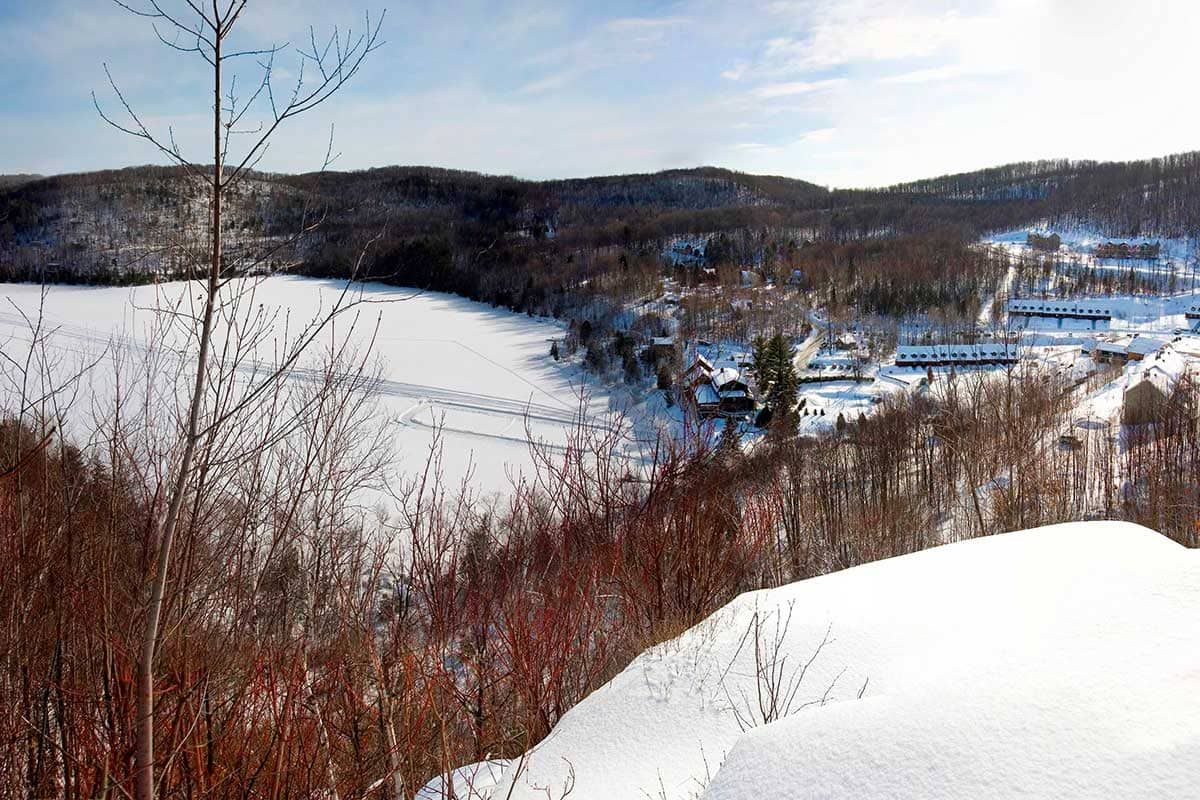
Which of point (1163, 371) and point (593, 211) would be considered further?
point (593, 211)

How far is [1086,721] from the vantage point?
2.68 m

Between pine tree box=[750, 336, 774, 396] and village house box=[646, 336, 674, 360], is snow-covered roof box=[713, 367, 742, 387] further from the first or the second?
village house box=[646, 336, 674, 360]

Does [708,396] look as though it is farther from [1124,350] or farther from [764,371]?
[1124,350]

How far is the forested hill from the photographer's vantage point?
290 ft

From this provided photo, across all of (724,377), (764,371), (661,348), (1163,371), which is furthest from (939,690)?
(661,348)

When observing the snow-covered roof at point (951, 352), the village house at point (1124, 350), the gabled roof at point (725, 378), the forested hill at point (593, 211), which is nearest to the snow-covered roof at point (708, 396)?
the gabled roof at point (725, 378)

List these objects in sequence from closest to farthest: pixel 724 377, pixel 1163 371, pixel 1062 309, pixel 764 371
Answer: pixel 1163 371
pixel 764 371
pixel 724 377
pixel 1062 309

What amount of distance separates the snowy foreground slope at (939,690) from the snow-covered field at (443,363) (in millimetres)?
18594

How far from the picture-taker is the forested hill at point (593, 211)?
290 ft

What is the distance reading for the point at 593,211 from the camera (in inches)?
5428

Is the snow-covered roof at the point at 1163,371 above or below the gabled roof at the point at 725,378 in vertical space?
above

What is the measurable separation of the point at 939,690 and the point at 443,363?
54.2 meters

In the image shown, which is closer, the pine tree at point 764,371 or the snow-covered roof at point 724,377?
the pine tree at point 764,371

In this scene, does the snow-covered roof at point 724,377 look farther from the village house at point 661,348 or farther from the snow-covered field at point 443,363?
the village house at point 661,348
